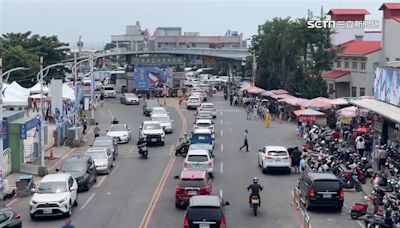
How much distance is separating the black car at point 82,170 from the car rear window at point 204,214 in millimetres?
10926

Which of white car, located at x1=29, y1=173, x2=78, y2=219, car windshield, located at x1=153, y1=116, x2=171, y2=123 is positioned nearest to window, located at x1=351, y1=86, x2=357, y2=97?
car windshield, located at x1=153, y1=116, x2=171, y2=123

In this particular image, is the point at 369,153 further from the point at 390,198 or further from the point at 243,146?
the point at 390,198

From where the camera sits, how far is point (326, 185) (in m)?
27.3

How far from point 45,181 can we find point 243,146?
2064 centimetres

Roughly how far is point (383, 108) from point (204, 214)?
1843 cm

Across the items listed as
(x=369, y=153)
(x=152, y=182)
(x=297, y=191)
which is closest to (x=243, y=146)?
(x=369, y=153)

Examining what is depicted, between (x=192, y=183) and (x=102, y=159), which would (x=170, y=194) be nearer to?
(x=192, y=183)

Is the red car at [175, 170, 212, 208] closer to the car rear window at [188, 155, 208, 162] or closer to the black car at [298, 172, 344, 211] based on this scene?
the black car at [298, 172, 344, 211]

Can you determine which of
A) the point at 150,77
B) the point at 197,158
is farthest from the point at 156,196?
the point at 150,77

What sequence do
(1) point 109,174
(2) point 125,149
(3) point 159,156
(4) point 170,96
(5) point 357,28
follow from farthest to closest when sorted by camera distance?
(4) point 170,96 < (5) point 357,28 < (2) point 125,149 < (3) point 159,156 < (1) point 109,174

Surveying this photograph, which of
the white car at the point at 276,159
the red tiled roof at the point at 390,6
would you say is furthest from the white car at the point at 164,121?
the red tiled roof at the point at 390,6

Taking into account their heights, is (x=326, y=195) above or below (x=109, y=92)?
below

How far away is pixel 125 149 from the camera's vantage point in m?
48.0

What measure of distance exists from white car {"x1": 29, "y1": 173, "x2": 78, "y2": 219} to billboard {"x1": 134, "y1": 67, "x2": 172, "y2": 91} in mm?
64825
